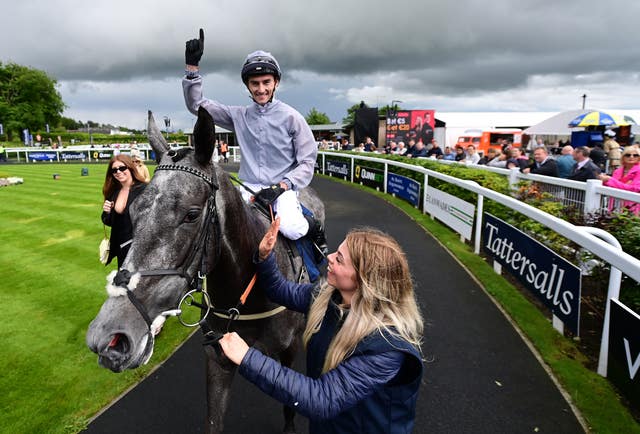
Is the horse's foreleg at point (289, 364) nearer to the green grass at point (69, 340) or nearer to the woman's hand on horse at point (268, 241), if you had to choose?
the woman's hand on horse at point (268, 241)

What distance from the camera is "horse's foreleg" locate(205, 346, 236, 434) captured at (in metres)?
2.44

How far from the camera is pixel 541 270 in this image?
4582 mm

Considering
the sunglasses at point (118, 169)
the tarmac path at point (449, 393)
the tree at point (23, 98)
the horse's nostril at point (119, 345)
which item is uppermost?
the tree at point (23, 98)

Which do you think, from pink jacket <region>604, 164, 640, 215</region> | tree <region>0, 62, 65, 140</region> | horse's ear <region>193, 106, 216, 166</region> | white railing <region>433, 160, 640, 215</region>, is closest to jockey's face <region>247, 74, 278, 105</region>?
horse's ear <region>193, 106, 216, 166</region>

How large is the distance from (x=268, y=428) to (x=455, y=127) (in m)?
37.6

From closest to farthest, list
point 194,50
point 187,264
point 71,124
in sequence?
point 187,264 → point 194,50 → point 71,124

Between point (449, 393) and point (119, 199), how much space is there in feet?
13.1

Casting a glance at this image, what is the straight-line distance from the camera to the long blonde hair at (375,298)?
5.34 feet

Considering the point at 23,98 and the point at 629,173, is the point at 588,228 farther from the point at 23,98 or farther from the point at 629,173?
the point at 23,98

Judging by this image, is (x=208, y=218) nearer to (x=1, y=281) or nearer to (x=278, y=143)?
(x=278, y=143)

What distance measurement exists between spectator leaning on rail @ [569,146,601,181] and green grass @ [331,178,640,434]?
8.94 ft

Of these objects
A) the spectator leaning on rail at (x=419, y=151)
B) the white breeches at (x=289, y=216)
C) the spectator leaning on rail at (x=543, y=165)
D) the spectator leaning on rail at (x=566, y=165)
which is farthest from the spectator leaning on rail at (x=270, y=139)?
the spectator leaning on rail at (x=419, y=151)

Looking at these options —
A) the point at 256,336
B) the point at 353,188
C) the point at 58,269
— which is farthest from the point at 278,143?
the point at 353,188

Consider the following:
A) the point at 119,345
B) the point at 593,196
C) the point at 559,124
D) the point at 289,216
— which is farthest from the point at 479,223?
the point at 559,124
